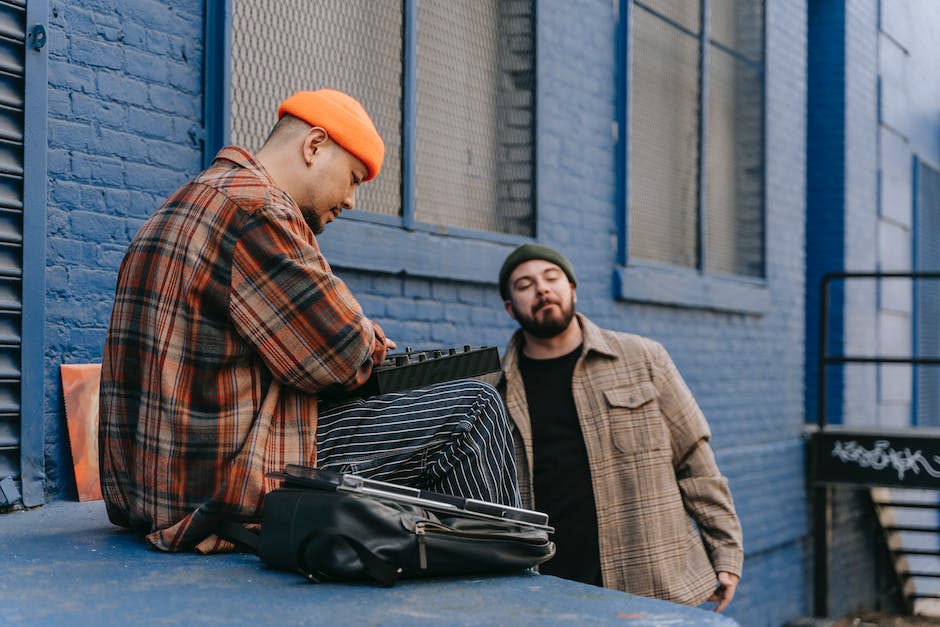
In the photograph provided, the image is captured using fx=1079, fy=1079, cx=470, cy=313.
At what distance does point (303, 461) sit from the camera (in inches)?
109

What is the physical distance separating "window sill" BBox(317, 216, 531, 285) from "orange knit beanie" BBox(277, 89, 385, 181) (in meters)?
1.45

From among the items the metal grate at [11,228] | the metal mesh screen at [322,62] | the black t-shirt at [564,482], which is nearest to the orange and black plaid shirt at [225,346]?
the metal grate at [11,228]

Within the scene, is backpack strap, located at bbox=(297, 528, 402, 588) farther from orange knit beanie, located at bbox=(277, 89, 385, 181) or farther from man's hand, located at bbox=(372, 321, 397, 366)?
orange knit beanie, located at bbox=(277, 89, 385, 181)

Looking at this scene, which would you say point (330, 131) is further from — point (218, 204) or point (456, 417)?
point (456, 417)

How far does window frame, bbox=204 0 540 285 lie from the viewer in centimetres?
413

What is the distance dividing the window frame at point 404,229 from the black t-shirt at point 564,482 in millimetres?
1105

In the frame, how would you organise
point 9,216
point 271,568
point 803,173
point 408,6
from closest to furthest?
point 271,568
point 9,216
point 408,6
point 803,173

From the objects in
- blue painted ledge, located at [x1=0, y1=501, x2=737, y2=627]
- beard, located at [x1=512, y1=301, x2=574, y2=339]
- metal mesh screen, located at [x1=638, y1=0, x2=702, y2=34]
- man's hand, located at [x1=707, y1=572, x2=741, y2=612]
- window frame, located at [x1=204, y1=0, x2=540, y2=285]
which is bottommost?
man's hand, located at [x1=707, y1=572, x2=741, y2=612]

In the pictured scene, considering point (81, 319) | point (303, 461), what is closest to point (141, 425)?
point (303, 461)

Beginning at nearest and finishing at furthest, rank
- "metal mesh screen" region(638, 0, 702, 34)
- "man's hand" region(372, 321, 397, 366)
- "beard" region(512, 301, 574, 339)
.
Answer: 1. "man's hand" region(372, 321, 397, 366)
2. "beard" region(512, 301, 574, 339)
3. "metal mesh screen" region(638, 0, 702, 34)

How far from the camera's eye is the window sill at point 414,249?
181 inches

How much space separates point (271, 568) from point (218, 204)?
91 centimetres

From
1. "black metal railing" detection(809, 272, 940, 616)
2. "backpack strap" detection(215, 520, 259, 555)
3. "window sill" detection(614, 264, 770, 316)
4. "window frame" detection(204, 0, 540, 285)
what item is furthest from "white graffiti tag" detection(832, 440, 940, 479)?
"backpack strap" detection(215, 520, 259, 555)

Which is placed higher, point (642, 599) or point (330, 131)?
point (330, 131)
